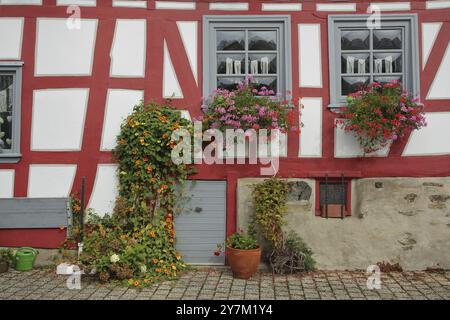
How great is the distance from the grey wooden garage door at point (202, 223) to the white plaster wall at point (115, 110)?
130 cm

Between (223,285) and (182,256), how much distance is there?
1059 mm

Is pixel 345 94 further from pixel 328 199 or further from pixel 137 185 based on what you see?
pixel 137 185

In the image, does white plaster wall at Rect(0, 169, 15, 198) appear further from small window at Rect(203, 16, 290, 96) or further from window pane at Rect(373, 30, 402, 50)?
window pane at Rect(373, 30, 402, 50)

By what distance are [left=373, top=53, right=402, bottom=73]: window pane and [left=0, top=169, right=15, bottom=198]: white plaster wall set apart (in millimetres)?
5471

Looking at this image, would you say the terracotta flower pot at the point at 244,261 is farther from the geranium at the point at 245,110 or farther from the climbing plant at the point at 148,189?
the geranium at the point at 245,110

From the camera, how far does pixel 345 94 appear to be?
7207mm

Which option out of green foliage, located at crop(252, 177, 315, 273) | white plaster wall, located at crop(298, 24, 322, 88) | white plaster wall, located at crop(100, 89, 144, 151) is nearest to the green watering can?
white plaster wall, located at crop(100, 89, 144, 151)

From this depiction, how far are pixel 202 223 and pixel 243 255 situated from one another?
0.98 meters

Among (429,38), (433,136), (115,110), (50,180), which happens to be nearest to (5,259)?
(50,180)

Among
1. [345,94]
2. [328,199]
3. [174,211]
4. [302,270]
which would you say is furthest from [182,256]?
[345,94]

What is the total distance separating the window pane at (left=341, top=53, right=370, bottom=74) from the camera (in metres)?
7.23

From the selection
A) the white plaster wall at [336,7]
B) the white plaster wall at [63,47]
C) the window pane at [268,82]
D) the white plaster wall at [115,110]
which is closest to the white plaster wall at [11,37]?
the white plaster wall at [63,47]

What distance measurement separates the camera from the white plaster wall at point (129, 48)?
7.14m

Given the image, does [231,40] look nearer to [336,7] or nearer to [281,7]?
[281,7]
